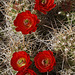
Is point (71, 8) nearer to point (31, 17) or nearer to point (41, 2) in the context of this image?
point (41, 2)

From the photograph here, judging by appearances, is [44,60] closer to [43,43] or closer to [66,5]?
[43,43]

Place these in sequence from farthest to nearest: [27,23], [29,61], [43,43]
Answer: [43,43]
[27,23]
[29,61]

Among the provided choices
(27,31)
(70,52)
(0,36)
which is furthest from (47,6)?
(0,36)

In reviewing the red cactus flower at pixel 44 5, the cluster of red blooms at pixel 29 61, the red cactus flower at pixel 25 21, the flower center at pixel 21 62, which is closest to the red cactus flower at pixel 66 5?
the red cactus flower at pixel 44 5

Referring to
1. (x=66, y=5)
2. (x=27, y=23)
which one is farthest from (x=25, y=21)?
(x=66, y=5)

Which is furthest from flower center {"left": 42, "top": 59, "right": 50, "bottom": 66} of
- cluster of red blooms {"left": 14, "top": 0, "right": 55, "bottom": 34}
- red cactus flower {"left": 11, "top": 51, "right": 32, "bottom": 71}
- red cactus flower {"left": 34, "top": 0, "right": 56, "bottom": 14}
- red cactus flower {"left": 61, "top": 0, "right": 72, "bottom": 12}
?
red cactus flower {"left": 61, "top": 0, "right": 72, "bottom": 12}

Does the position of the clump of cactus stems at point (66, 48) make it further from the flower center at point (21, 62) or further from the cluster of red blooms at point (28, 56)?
the flower center at point (21, 62)
